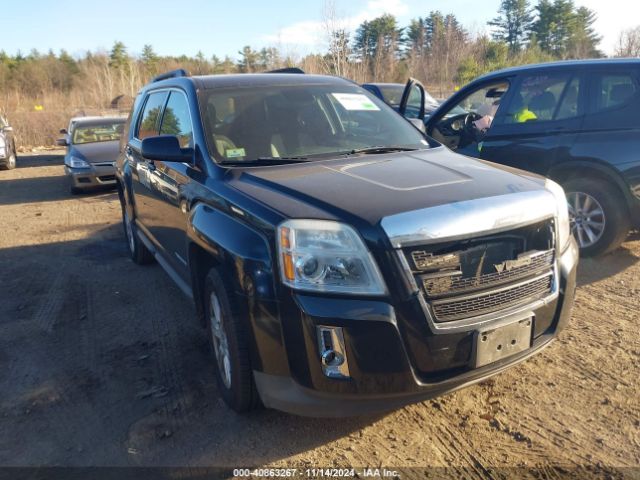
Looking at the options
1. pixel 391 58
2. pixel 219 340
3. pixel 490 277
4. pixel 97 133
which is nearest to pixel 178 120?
pixel 219 340

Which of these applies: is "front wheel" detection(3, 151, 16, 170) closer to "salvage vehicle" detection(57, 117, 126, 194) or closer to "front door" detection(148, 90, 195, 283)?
"salvage vehicle" detection(57, 117, 126, 194)

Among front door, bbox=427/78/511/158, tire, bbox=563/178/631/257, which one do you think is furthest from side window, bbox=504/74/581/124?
tire, bbox=563/178/631/257

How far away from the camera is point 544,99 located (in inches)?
214

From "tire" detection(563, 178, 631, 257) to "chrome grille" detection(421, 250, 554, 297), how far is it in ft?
8.80

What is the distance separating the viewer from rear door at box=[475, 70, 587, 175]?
516 centimetres

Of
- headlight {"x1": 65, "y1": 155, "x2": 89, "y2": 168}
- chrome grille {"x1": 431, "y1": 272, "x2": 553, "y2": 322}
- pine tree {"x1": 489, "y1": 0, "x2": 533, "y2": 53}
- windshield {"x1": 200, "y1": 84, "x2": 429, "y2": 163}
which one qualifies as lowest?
chrome grille {"x1": 431, "y1": 272, "x2": 553, "y2": 322}

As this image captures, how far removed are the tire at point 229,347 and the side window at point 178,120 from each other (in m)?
1.15

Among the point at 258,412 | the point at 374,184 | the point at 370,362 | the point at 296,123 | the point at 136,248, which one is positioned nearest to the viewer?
the point at 370,362

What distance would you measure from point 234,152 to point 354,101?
4.00 ft

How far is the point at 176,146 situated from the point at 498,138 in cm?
367

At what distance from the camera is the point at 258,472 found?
255 cm

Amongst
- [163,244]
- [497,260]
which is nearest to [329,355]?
[497,260]

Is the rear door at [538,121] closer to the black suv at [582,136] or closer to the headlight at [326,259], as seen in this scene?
the black suv at [582,136]

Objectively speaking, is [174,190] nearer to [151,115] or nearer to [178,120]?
[178,120]
